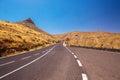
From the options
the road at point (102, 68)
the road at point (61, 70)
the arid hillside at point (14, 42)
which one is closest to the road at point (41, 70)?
the road at point (61, 70)

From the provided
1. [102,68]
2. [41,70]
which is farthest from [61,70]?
[102,68]

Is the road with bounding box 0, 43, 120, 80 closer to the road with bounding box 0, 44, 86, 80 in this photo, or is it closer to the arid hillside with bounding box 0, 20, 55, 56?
the road with bounding box 0, 44, 86, 80

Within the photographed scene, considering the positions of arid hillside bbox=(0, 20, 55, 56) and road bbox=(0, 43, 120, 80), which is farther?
arid hillside bbox=(0, 20, 55, 56)

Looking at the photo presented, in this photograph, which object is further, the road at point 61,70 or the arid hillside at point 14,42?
the arid hillside at point 14,42

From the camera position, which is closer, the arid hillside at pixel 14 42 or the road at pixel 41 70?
the road at pixel 41 70

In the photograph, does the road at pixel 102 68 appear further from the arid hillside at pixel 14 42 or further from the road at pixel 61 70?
the arid hillside at pixel 14 42

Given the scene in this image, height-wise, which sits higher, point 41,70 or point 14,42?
point 14,42

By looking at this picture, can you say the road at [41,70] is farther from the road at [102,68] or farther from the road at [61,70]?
the road at [102,68]

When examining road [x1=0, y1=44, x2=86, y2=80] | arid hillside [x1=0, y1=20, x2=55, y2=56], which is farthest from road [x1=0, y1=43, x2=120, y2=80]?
arid hillside [x1=0, y1=20, x2=55, y2=56]

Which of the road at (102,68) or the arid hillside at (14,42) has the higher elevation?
the arid hillside at (14,42)

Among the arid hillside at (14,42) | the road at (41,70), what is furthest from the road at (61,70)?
the arid hillside at (14,42)

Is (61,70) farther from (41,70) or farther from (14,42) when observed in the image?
(14,42)

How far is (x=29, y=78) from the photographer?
25.3ft

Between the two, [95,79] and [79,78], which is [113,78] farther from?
[79,78]
